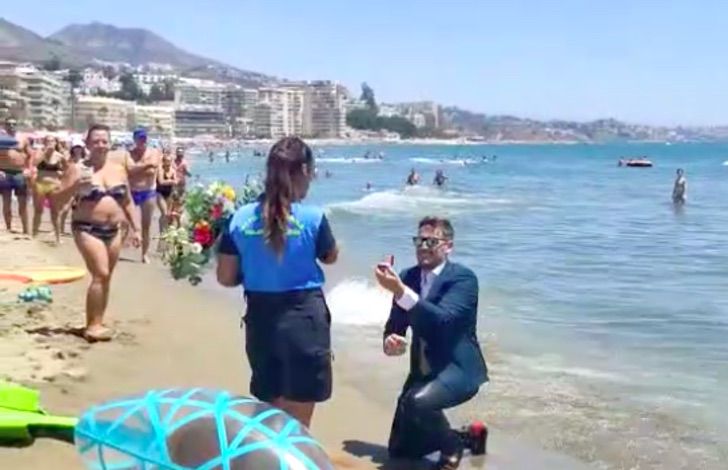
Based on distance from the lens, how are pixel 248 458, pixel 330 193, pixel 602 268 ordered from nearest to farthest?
pixel 248 458 → pixel 602 268 → pixel 330 193

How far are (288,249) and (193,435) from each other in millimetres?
1111

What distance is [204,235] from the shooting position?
18.1 feet

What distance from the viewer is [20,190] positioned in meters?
13.8

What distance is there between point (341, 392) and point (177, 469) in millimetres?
3482

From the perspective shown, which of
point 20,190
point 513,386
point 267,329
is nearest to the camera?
point 267,329

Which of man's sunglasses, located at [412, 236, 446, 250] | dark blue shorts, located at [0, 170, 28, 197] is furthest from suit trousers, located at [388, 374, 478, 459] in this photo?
dark blue shorts, located at [0, 170, 28, 197]

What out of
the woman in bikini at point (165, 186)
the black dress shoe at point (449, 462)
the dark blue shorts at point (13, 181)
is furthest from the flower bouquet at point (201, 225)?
the dark blue shorts at point (13, 181)

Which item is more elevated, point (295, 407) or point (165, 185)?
point (165, 185)

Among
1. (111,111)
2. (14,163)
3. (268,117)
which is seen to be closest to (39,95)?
(111,111)

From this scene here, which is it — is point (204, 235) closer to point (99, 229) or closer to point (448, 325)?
point (448, 325)

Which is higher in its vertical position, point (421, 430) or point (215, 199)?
point (215, 199)

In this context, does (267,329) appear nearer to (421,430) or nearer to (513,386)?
(421,430)

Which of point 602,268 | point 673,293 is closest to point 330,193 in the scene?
point 602,268

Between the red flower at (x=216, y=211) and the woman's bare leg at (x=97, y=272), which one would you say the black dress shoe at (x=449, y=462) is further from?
the woman's bare leg at (x=97, y=272)
